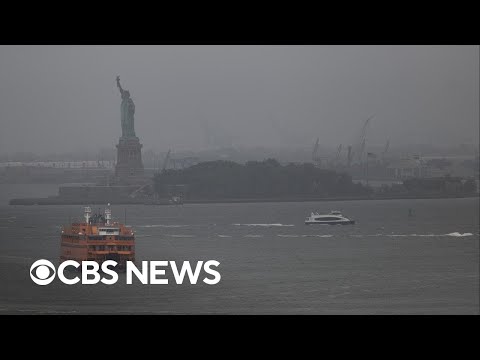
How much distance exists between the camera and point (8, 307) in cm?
1323

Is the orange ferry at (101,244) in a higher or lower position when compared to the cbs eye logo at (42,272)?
lower

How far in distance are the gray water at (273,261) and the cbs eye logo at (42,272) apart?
0.17 meters

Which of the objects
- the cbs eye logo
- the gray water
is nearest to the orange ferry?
the gray water

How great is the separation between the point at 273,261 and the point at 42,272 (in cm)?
430

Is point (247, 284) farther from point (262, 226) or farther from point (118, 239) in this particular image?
point (262, 226)

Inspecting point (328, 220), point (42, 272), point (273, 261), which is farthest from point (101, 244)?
point (328, 220)

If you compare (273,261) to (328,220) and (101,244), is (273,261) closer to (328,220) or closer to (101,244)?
(101,244)

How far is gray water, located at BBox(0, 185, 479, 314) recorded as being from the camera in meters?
13.7

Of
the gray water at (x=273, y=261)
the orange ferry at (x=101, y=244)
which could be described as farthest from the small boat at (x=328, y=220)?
the orange ferry at (x=101, y=244)

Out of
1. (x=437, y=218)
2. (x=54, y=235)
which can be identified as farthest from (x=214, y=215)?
(x=54, y=235)

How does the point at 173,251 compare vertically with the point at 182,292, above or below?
above

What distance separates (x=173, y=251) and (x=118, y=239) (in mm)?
6417

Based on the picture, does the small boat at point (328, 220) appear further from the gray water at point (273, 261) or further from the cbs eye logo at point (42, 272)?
the cbs eye logo at point (42, 272)

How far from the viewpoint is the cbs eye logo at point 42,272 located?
16.5m
